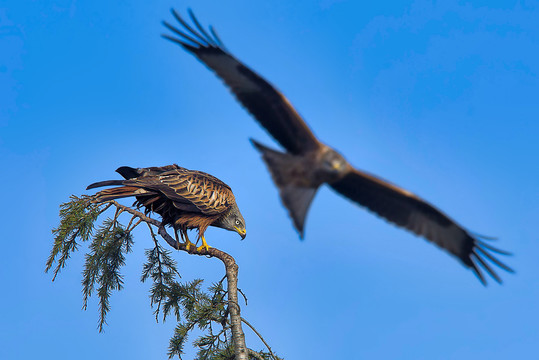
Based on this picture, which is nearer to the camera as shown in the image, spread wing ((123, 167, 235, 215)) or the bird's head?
spread wing ((123, 167, 235, 215))

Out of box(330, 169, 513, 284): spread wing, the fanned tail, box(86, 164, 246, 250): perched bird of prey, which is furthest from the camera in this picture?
box(86, 164, 246, 250): perched bird of prey

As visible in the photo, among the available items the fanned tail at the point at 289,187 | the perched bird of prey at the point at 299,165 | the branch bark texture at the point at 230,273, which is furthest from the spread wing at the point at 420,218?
the branch bark texture at the point at 230,273

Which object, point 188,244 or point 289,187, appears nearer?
point 289,187

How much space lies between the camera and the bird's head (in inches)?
267

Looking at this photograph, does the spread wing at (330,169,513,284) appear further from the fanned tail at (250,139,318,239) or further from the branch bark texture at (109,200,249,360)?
the branch bark texture at (109,200,249,360)

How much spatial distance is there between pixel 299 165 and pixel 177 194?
6.64ft

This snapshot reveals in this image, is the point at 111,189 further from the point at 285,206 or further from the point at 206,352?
the point at 285,206

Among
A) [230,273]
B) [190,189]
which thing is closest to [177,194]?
[190,189]

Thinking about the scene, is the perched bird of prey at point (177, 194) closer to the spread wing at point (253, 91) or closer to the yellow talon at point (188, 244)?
the yellow talon at point (188, 244)

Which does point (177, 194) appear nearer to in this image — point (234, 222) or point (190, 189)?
point (190, 189)

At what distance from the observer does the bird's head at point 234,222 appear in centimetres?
679

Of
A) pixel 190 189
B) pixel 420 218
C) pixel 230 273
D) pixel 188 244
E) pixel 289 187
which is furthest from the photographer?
pixel 188 244

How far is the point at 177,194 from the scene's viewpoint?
6.09 meters

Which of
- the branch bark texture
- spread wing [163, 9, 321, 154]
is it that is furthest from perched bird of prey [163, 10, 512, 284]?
the branch bark texture
